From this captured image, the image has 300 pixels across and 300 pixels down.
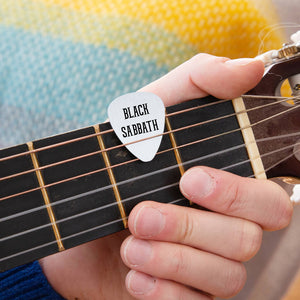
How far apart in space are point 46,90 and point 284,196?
602 millimetres

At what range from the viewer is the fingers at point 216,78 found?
557 mm

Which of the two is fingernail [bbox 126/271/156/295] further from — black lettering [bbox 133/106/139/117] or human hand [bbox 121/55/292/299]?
black lettering [bbox 133/106/139/117]

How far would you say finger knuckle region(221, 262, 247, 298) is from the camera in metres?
0.61

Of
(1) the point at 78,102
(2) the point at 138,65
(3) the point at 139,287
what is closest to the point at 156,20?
(2) the point at 138,65

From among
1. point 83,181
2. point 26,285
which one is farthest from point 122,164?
point 26,285

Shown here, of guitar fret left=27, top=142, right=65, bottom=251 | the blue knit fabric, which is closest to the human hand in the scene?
guitar fret left=27, top=142, right=65, bottom=251

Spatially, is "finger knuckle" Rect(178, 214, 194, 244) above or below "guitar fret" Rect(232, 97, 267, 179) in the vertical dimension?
below

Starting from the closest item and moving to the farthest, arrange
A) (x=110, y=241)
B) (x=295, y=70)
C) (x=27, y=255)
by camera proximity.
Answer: (x=27, y=255)
(x=295, y=70)
(x=110, y=241)

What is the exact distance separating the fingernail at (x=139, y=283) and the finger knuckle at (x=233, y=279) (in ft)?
0.44

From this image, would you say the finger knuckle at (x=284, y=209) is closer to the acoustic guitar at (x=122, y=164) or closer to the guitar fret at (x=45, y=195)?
the acoustic guitar at (x=122, y=164)

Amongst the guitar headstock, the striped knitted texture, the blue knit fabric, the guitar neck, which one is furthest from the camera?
the striped knitted texture

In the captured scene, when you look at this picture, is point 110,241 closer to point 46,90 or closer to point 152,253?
point 152,253

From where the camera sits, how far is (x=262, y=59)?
0.63m

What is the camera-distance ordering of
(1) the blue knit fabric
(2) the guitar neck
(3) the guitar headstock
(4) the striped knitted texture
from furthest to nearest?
(4) the striped knitted texture < (1) the blue knit fabric < (3) the guitar headstock < (2) the guitar neck
